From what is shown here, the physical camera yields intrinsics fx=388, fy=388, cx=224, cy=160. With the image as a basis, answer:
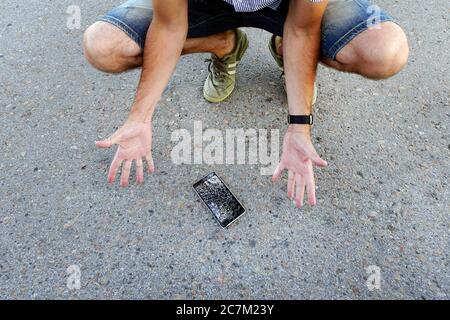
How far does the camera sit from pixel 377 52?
1.53 meters

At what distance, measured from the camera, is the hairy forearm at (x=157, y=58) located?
1.58 metres

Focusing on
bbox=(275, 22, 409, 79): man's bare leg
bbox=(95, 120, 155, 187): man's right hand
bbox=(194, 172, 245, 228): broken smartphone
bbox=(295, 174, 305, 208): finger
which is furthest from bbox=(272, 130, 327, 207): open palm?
bbox=(95, 120, 155, 187): man's right hand

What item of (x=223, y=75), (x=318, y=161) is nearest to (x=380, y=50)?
(x=318, y=161)

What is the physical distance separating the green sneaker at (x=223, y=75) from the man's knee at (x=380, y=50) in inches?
24.9

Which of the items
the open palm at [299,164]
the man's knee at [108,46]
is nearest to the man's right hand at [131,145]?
the man's knee at [108,46]

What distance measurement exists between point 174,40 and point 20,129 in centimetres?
97

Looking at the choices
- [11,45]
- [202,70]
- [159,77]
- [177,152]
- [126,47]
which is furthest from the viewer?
[11,45]

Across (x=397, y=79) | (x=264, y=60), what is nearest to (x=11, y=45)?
(x=264, y=60)

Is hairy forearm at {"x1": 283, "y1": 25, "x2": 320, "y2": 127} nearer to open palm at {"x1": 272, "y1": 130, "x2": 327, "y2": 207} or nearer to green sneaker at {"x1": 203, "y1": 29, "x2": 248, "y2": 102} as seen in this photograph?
open palm at {"x1": 272, "y1": 130, "x2": 327, "y2": 207}

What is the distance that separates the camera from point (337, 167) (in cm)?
178

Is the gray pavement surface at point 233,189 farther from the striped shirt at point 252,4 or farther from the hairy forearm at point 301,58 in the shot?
the striped shirt at point 252,4

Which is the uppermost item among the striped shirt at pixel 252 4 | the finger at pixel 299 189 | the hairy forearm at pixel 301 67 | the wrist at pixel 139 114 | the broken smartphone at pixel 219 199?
the striped shirt at pixel 252 4
